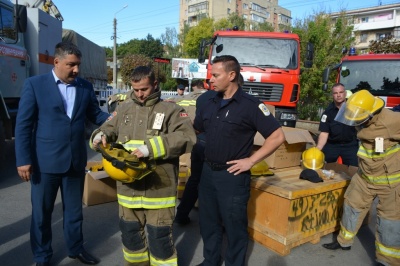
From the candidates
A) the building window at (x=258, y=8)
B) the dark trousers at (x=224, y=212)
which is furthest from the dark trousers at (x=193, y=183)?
the building window at (x=258, y=8)

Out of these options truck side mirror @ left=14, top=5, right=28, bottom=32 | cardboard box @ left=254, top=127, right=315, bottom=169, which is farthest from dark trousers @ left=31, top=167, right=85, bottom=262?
truck side mirror @ left=14, top=5, right=28, bottom=32

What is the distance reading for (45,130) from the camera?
2.86 meters

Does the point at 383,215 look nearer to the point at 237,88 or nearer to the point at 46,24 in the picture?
the point at 237,88

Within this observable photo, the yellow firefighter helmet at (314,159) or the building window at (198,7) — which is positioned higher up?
the building window at (198,7)

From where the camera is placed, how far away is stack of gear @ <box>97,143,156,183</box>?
2.32m

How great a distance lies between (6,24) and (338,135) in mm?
6028

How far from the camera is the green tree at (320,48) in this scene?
17.4 metres

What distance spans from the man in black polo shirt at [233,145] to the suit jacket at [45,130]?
1.18 meters

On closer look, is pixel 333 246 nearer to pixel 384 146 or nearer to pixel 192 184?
pixel 384 146

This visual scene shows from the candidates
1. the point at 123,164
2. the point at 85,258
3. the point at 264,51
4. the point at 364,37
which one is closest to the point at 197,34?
the point at 264,51

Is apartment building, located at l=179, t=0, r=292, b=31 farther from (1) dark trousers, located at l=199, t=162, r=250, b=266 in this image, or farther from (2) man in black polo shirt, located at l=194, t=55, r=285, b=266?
(1) dark trousers, located at l=199, t=162, r=250, b=266

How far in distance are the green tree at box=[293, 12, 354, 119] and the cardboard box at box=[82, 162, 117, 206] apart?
568 inches

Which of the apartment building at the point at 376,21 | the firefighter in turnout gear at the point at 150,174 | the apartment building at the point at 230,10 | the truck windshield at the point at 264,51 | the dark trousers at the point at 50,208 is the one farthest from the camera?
the apartment building at the point at 230,10

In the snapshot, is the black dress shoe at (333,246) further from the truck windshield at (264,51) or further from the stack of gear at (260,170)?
the truck windshield at (264,51)
